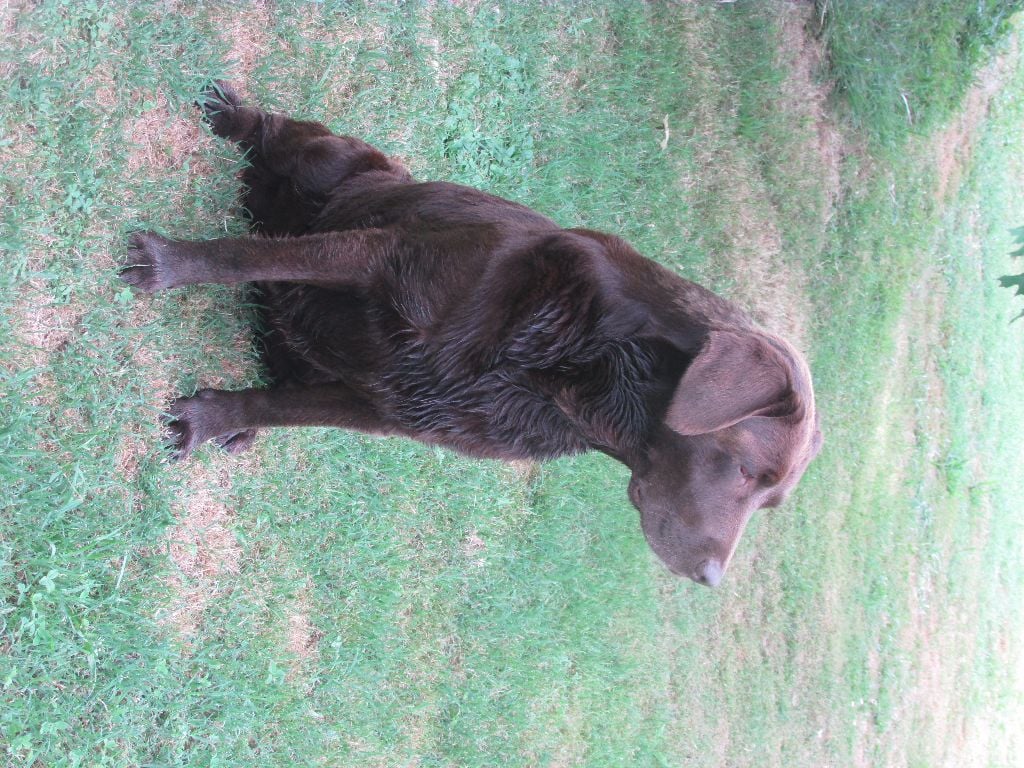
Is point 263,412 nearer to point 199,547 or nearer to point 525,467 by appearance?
point 199,547

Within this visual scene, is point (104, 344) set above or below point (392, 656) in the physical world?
above

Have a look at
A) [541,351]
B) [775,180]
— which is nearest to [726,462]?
[541,351]

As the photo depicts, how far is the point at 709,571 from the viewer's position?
132 inches

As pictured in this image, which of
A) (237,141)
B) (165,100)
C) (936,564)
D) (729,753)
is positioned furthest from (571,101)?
(936,564)

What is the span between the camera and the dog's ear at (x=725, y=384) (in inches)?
118

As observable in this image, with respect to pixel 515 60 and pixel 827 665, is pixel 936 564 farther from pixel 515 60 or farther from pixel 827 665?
pixel 515 60

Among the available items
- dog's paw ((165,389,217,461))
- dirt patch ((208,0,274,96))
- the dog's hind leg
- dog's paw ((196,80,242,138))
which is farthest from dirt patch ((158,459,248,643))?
dirt patch ((208,0,274,96))

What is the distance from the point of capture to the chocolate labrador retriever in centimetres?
322

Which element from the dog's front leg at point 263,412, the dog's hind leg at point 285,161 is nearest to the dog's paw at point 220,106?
the dog's hind leg at point 285,161

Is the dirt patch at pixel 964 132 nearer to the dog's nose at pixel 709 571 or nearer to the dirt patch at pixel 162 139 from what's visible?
the dog's nose at pixel 709 571

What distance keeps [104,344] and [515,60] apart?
3128mm

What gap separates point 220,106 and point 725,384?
2620mm

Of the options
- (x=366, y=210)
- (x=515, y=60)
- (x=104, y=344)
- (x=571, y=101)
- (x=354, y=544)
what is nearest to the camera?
(x=104, y=344)

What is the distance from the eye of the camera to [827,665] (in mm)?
7945
